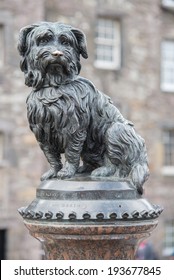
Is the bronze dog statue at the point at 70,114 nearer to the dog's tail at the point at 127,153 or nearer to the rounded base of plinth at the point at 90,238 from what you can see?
the dog's tail at the point at 127,153

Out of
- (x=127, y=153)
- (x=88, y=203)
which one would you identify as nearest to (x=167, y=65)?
(x=127, y=153)

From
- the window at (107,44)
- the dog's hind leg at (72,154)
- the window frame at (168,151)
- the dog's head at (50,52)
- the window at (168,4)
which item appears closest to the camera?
the dog's head at (50,52)

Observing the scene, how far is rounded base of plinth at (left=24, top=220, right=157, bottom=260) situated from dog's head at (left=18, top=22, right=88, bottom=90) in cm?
74

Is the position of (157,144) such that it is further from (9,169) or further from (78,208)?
(78,208)

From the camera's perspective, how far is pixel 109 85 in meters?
15.2

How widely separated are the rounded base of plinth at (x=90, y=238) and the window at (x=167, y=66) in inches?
541

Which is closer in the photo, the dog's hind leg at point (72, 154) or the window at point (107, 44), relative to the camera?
the dog's hind leg at point (72, 154)

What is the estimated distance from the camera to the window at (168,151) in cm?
1631

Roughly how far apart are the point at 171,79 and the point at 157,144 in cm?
201

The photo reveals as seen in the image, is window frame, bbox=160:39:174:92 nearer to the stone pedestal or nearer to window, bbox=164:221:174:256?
window, bbox=164:221:174:256

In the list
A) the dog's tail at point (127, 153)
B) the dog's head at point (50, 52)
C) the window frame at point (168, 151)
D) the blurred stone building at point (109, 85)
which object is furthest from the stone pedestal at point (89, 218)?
the window frame at point (168, 151)

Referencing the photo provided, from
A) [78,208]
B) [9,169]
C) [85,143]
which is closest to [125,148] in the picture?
[85,143]

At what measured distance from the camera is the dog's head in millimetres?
2877

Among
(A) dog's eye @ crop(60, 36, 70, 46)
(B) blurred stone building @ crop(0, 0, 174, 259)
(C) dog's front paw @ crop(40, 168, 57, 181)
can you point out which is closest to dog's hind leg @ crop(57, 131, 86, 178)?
(C) dog's front paw @ crop(40, 168, 57, 181)
